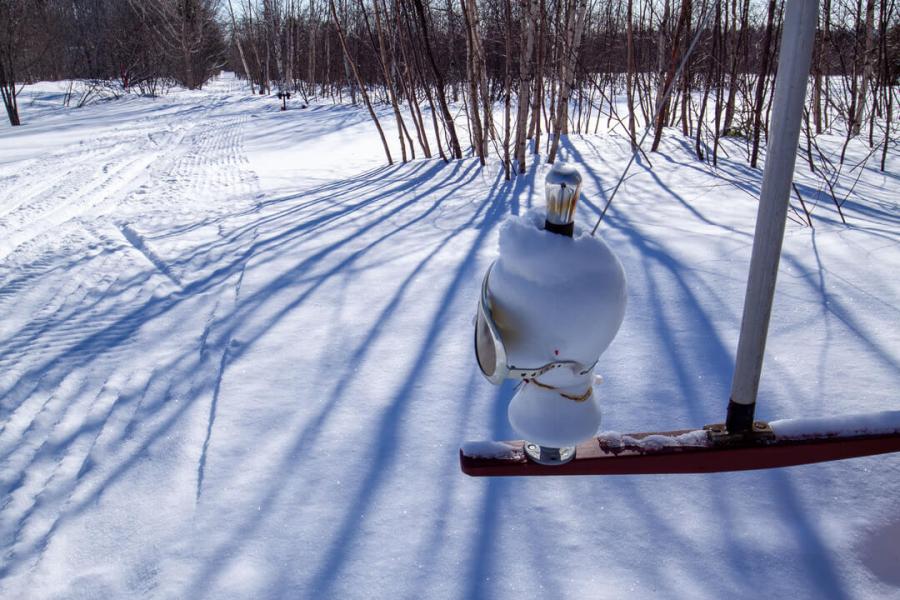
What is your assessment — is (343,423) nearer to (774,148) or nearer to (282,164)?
(774,148)

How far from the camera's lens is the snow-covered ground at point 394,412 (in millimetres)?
1199

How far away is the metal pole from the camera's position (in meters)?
0.91

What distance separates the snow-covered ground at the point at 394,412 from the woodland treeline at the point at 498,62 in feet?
3.15

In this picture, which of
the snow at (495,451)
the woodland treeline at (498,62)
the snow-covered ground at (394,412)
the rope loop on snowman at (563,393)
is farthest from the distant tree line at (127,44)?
the rope loop on snowman at (563,393)

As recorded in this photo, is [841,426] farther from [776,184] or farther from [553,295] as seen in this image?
[553,295]

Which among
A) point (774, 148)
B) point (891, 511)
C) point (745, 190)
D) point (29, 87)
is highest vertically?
point (29, 87)

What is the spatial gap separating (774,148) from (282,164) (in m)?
7.92

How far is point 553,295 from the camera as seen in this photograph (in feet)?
2.79

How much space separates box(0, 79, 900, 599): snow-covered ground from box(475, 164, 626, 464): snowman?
460 millimetres

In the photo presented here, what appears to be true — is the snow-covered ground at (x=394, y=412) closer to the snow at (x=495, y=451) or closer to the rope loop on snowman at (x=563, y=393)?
the snow at (x=495, y=451)

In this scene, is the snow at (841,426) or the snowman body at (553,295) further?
the snow at (841,426)

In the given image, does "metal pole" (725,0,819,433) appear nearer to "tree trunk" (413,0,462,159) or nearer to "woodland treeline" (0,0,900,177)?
"woodland treeline" (0,0,900,177)

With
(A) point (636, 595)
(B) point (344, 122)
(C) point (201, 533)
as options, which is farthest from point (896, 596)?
(B) point (344, 122)

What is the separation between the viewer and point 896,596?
1.01 meters
